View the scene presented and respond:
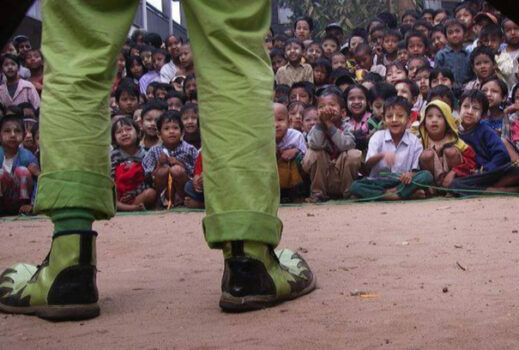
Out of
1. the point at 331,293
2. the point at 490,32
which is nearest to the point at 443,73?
the point at 490,32

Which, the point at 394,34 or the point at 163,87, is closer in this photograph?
the point at 163,87

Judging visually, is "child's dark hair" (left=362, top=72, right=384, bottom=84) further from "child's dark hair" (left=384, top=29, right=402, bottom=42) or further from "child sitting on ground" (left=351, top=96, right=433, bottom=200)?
"child sitting on ground" (left=351, top=96, right=433, bottom=200)

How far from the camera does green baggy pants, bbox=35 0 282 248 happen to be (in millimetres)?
2537

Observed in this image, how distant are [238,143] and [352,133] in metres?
5.04

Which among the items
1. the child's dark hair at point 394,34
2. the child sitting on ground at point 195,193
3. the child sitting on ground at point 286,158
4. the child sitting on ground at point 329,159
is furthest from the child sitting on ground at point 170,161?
the child's dark hair at point 394,34

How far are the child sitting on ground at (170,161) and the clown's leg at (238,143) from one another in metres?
4.56

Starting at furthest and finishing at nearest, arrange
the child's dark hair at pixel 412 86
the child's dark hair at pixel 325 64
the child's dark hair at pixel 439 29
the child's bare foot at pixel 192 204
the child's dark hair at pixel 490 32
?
the child's dark hair at pixel 439 29
the child's dark hair at pixel 325 64
the child's dark hair at pixel 490 32
the child's dark hair at pixel 412 86
the child's bare foot at pixel 192 204

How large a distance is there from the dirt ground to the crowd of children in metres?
2.20

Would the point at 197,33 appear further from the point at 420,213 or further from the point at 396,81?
the point at 396,81

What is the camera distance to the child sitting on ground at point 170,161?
7164mm

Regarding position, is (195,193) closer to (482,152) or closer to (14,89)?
(482,152)

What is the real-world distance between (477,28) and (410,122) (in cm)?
311

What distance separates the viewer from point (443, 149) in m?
6.94

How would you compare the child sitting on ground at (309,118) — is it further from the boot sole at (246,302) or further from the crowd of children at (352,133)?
the boot sole at (246,302)
